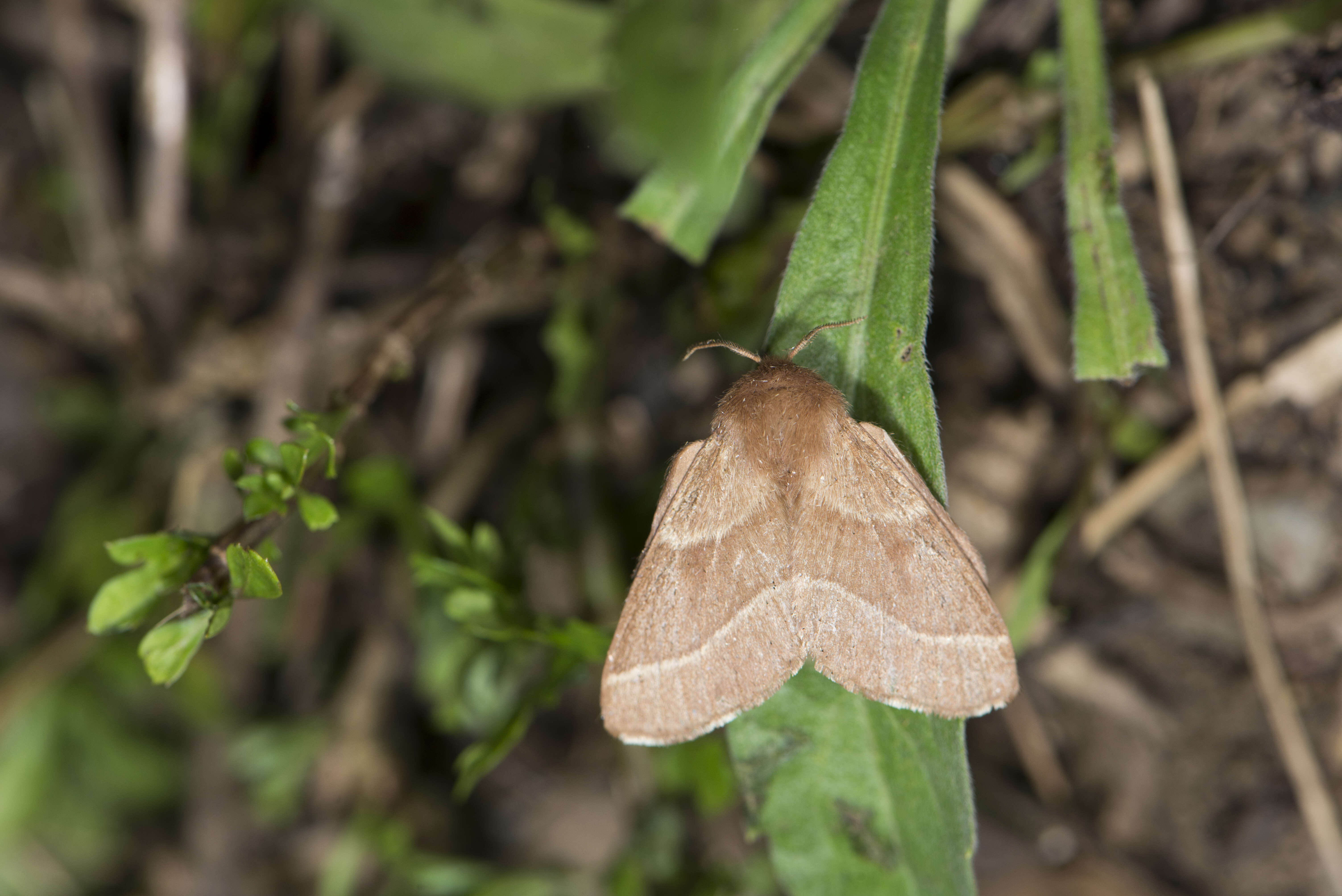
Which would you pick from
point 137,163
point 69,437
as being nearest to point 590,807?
point 69,437

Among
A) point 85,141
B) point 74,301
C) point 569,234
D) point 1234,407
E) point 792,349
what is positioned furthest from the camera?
point 85,141

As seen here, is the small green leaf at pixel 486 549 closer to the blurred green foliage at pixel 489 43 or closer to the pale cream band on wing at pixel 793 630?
the pale cream band on wing at pixel 793 630

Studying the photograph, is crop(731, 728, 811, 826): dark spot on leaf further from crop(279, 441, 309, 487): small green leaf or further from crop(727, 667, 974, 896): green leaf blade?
crop(279, 441, 309, 487): small green leaf

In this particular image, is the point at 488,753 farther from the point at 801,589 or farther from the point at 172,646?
the point at 801,589

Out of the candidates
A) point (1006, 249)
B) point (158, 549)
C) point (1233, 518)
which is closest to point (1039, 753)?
point (1233, 518)

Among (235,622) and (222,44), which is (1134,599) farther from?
(222,44)

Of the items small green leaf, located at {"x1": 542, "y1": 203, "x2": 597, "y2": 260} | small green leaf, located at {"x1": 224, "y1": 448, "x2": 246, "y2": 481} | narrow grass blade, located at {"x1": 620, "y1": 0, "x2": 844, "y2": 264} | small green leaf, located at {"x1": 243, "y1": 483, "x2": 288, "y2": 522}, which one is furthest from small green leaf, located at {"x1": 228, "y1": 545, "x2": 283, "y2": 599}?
small green leaf, located at {"x1": 542, "y1": 203, "x2": 597, "y2": 260}

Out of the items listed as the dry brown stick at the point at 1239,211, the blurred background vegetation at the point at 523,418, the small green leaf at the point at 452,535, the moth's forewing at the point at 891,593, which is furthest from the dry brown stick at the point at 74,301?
the dry brown stick at the point at 1239,211
